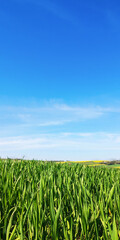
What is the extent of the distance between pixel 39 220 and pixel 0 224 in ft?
1.94

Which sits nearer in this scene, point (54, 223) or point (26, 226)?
point (54, 223)

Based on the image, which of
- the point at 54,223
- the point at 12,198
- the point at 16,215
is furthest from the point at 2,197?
the point at 54,223

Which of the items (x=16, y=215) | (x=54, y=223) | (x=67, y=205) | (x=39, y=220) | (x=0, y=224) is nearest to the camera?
(x=54, y=223)

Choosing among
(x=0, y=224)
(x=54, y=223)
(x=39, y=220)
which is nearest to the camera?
(x=54, y=223)

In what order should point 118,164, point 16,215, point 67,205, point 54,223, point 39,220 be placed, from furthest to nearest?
point 118,164
point 67,205
point 16,215
point 39,220
point 54,223

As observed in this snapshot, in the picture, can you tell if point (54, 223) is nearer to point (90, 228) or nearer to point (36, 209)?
point (36, 209)

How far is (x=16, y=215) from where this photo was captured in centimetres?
237

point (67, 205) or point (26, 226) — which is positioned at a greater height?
point (67, 205)

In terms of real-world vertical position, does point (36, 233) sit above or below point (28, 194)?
below

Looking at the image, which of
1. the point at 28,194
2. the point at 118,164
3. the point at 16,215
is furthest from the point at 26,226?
the point at 118,164

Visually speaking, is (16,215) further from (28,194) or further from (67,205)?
(67,205)

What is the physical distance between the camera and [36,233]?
174 centimetres

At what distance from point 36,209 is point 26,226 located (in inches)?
23.0

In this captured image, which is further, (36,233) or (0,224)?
(0,224)
